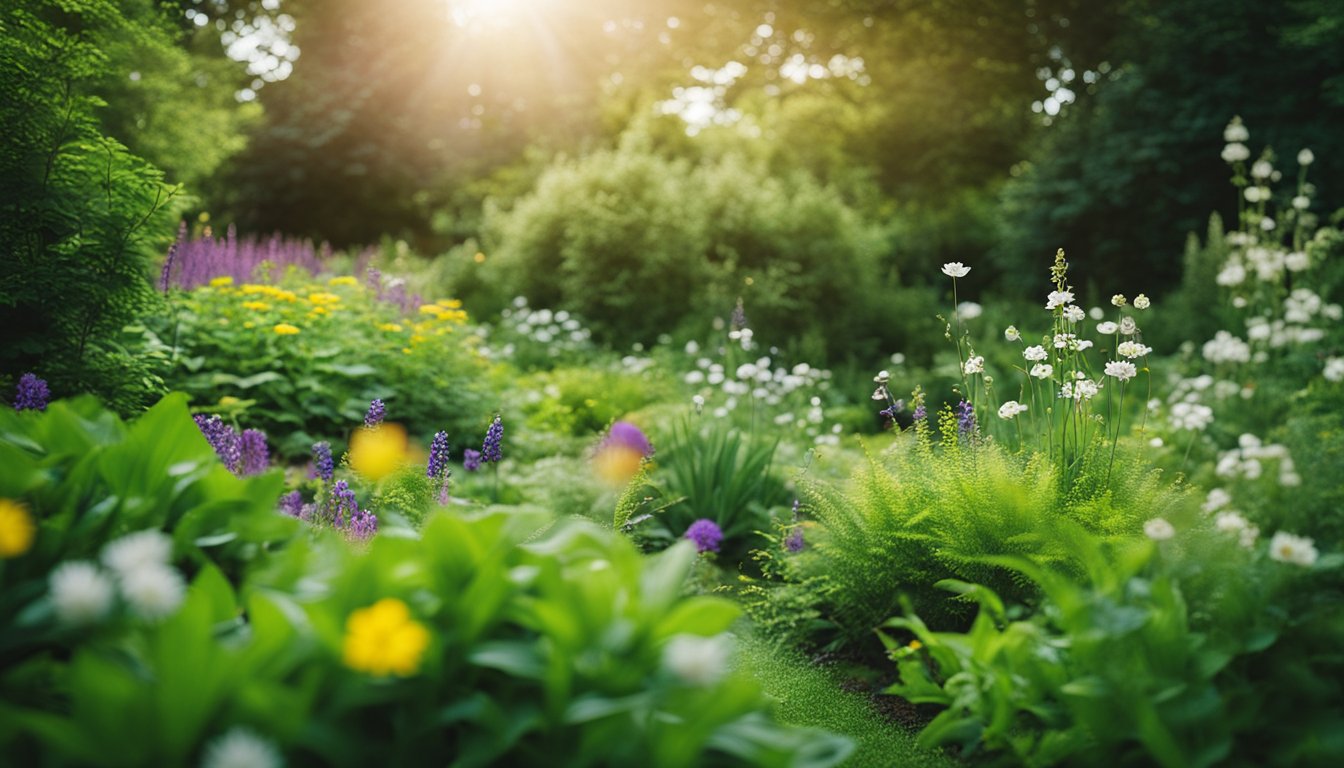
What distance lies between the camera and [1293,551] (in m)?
1.87

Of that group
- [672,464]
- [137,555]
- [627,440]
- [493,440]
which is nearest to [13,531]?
[137,555]

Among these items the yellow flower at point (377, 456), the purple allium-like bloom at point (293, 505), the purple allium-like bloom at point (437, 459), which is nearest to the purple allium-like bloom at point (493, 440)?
the purple allium-like bloom at point (437, 459)

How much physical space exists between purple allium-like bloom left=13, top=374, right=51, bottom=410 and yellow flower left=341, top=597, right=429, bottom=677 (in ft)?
6.98

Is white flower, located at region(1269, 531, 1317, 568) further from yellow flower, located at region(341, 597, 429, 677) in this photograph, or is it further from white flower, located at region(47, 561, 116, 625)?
white flower, located at region(47, 561, 116, 625)

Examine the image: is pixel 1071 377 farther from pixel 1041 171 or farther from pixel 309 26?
pixel 309 26

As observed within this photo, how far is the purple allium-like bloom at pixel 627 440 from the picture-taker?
4.67 meters

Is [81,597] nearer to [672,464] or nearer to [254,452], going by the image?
[254,452]

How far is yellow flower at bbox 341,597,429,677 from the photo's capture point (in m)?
1.37

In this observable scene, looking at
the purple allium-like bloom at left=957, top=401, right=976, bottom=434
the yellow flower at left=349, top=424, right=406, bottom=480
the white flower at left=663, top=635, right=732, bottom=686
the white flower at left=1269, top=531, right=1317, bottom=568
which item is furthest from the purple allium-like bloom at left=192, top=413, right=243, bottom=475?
the white flower at left=1269, top=531, right=1317, bottom=568

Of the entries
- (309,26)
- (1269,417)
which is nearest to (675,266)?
(1269,417)

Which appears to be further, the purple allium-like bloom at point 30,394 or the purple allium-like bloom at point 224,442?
the purple allium-like bloom at point 224,442

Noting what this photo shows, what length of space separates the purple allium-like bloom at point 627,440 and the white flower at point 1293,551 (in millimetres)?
3035

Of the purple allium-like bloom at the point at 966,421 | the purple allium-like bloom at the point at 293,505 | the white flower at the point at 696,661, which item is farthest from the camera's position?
the purple allium-like bloom at the point at 293,505

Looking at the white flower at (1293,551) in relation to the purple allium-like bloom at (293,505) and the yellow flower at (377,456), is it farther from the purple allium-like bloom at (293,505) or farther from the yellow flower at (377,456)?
the purple allium-like bloom at (293,505)
